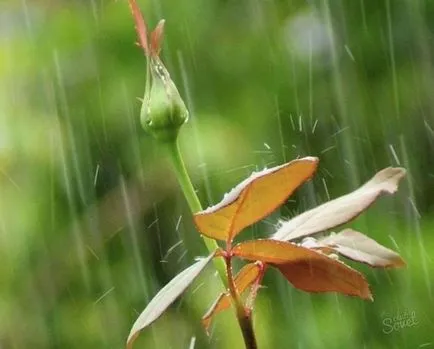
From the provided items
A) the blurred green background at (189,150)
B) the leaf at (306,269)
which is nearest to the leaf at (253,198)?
the leaf at (306,269)

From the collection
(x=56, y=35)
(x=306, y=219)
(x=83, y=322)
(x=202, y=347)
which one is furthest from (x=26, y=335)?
(x=306, y=219)

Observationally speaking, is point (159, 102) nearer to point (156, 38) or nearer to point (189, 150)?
point (156, 38)

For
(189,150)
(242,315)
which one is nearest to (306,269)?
(242,315)

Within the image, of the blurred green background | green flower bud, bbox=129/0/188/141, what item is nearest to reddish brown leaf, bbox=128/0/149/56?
green flower bud, bbox=129/0/188/141

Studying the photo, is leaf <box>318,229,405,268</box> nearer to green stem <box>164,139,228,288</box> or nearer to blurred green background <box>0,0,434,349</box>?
green stem <box>164,139,228,288</box>

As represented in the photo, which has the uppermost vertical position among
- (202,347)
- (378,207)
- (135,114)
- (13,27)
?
(13,27)

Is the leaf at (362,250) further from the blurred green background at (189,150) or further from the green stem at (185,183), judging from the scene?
the blurred green background at (189,150)

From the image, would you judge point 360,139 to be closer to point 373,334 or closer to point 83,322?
point 373,334
